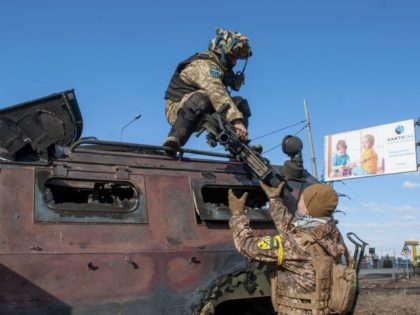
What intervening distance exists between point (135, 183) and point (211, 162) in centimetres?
99

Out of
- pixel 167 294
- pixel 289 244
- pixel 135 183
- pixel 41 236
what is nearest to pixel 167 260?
pixel 167 294

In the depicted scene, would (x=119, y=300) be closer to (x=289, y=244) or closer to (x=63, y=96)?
(x=289, y=244)

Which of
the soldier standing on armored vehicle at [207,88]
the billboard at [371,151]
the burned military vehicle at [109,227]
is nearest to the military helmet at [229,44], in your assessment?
the soldier standing on armored vehicle at [207,88]

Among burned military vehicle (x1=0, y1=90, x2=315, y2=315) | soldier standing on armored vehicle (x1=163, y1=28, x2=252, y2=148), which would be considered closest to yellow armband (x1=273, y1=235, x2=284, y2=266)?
burned military vehicle (x1=0, y1=90, x2=315, y2=315)

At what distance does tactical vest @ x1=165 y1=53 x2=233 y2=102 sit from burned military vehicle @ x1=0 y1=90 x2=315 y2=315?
855 mm

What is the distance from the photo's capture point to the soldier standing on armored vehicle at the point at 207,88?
6.15 metres

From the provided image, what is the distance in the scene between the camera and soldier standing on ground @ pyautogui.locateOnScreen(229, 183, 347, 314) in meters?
4.14

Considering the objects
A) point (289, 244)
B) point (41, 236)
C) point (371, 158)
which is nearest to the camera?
point (289, 244)

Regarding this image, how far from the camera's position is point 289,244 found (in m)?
4.17

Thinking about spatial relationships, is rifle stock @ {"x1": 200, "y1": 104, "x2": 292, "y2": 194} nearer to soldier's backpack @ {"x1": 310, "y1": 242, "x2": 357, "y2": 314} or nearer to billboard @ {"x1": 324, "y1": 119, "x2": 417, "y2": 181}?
soldier's backpack @ {"x1": 310, "y1": 242, "x2": 357, "y2": 314}

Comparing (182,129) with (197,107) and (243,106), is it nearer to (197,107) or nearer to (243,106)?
(197,107)

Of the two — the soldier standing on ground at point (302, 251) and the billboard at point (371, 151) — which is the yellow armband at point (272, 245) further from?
the billboard at point (371, 151)

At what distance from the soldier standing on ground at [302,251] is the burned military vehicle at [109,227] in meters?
1.17

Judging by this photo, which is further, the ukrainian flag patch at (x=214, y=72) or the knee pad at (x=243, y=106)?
the knee pad at (x=243, y=106)
